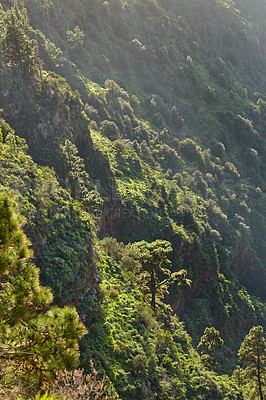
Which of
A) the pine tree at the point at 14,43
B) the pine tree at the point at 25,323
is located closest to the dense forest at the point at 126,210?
the pine tree at the point at 25,323

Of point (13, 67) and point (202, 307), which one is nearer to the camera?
point (13, 67)

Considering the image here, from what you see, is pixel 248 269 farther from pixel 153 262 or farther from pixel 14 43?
pixel 14 43

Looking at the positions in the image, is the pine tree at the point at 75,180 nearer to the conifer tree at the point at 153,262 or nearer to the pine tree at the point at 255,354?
the conifer tree at the point at 153,262

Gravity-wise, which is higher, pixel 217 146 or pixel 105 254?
pixel 217 146

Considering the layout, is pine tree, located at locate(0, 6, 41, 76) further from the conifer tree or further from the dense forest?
the conifer tree

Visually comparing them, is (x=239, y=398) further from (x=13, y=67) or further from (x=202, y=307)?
(x=13, y=67)

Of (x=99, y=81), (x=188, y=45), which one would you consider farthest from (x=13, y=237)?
(x=188, y=45)

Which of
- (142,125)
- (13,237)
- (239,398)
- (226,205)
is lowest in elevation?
(239,398)
